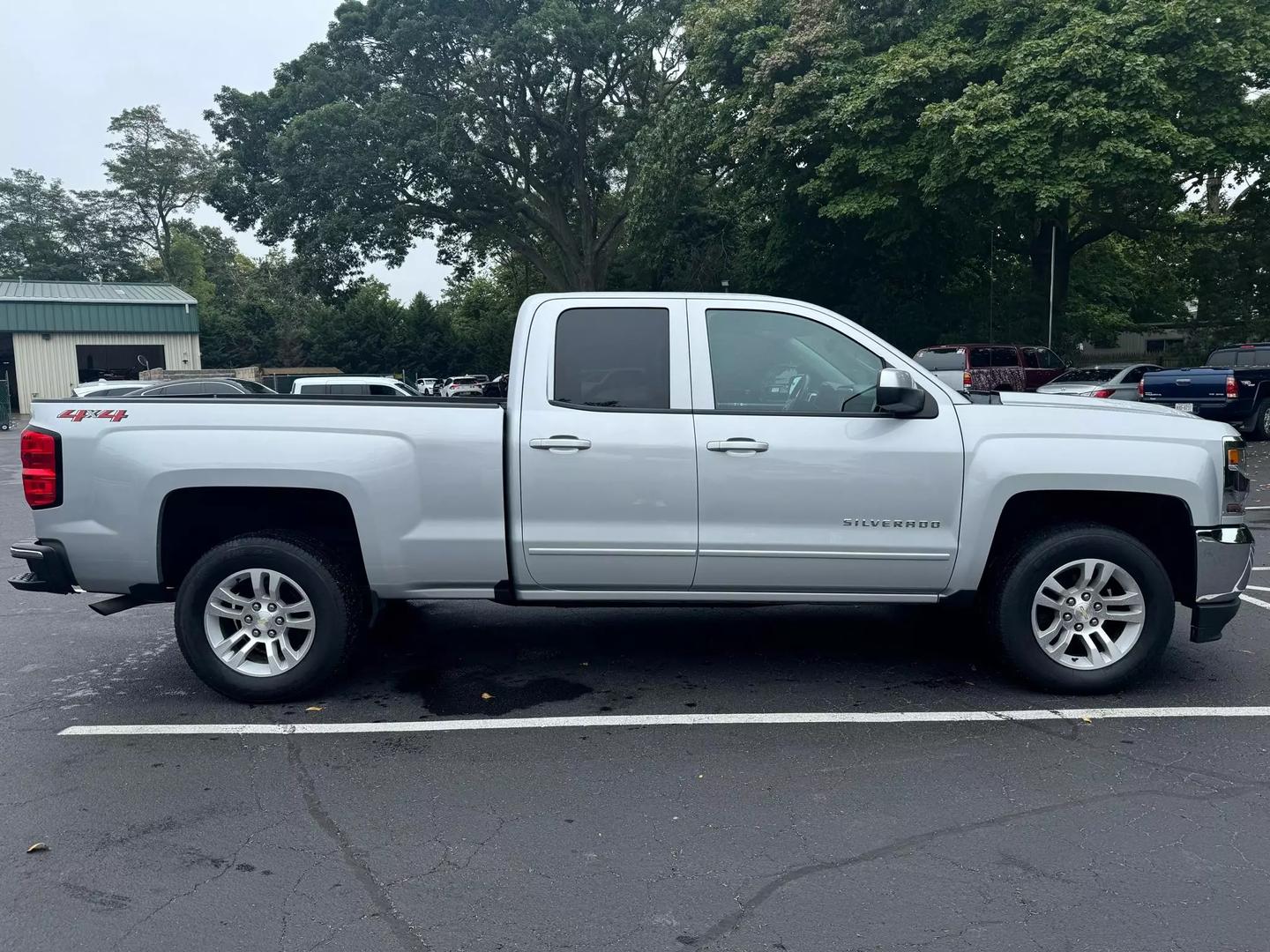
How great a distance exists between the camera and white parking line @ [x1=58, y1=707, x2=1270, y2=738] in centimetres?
482

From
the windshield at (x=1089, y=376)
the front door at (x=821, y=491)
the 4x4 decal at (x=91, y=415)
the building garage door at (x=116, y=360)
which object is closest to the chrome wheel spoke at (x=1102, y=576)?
the front door at (x=821, y=491)

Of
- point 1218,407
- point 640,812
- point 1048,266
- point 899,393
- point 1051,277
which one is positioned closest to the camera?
point 640,812

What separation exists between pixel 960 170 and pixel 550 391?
1821 centimetres

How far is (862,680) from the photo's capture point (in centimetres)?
545

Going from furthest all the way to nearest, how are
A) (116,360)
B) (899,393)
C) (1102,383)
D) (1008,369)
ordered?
(116,360) → (1008,369) → (1102,383) → (899,393)

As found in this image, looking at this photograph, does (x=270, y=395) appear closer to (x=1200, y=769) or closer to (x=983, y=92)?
(x=1200, y=769)

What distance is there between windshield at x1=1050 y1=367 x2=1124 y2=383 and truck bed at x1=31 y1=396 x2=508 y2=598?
17409mm

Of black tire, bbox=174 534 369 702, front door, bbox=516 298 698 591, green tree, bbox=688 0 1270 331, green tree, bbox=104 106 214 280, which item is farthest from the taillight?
green tree, bbox=104 106 214 280

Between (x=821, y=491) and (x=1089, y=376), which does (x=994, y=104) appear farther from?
(x=821, y=491)

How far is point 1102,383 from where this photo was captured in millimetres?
19109

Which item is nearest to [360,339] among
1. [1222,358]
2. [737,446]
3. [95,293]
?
[95,293]

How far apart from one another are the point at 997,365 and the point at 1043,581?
18113 millimetres

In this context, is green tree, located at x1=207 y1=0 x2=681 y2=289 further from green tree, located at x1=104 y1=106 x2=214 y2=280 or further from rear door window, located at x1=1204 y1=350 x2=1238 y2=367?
green tree, located at x1=104 y1=106 x2=214 y2=280

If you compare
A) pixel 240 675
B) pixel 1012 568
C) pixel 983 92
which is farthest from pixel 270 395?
pixel 983 92
